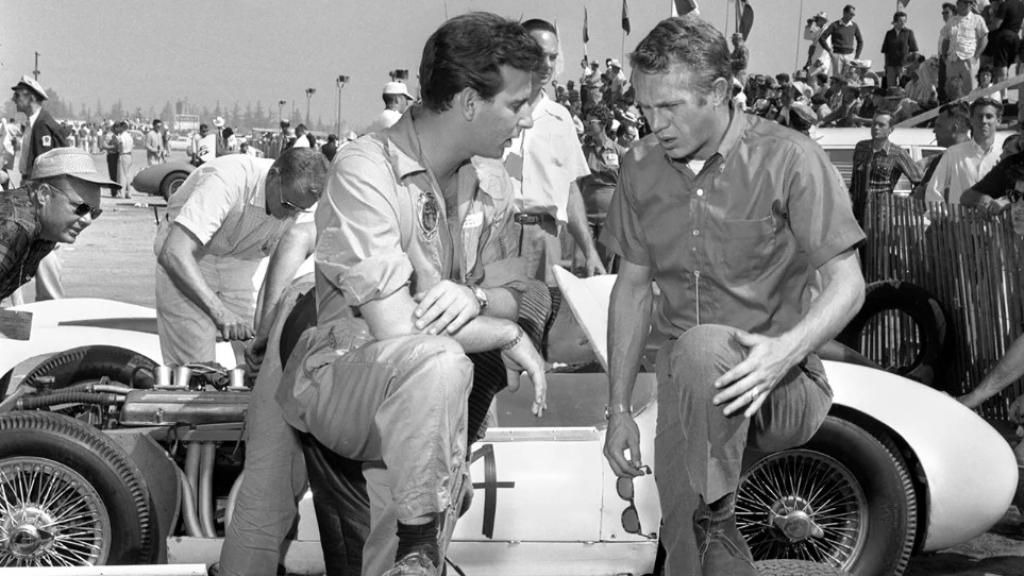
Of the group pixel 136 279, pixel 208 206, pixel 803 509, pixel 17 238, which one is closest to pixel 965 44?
pixel 136 279

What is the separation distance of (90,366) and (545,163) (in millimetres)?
2646

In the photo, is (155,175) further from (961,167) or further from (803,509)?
(803,509)

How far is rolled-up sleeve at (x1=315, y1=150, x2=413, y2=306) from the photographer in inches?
106

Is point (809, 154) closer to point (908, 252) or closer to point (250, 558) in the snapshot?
point (250, 558)

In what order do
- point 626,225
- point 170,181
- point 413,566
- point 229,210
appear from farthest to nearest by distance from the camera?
point 170,181 → point 229,210 → point 626,225 → point 413,566

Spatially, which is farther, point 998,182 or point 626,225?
point 998,182

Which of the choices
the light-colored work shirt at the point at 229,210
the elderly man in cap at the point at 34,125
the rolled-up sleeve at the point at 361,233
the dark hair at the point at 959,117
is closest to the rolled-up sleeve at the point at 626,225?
the rolled-up sleeve at the point at 361,233

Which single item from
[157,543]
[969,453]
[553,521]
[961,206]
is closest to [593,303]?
[553,521]

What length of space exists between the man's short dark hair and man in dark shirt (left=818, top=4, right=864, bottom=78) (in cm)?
1872

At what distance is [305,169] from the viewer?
17.6 ft

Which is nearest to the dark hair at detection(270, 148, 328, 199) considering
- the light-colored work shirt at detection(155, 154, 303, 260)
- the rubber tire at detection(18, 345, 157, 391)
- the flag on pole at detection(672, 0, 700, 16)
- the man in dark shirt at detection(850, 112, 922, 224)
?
the light-colored work shirt at detection(155, 154, 303, 260)

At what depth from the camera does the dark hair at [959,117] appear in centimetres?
988

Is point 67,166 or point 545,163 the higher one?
point 67,166

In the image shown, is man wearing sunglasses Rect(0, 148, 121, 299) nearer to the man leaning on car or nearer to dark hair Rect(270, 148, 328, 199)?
dark hair Rect(270, 148, 328, 199)
